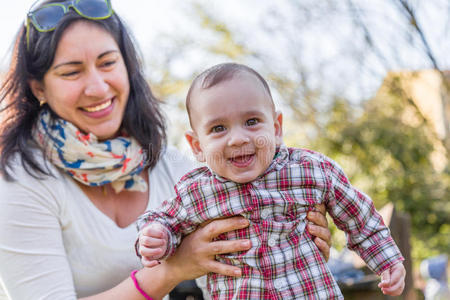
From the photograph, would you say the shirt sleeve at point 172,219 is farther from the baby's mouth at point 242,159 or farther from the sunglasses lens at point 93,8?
the sunglasses lens at point 93,8

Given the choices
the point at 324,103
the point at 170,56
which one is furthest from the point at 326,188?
the point at 170,56

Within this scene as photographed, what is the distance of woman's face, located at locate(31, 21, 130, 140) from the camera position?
2.03 meters

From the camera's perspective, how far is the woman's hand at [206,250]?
1641 mm

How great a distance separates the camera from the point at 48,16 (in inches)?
80.9

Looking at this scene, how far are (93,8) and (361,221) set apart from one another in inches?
61.9

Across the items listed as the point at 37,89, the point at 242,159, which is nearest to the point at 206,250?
the point at 242,159

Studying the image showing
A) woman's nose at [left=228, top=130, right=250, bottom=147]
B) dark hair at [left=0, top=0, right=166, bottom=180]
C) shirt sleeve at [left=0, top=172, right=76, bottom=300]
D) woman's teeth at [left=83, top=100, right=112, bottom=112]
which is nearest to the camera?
woman's nose at [left=228, top=130, right=250, bottom=147]

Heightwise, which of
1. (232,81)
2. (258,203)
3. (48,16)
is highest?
(48,16)

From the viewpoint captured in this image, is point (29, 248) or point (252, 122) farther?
point (29, 248)

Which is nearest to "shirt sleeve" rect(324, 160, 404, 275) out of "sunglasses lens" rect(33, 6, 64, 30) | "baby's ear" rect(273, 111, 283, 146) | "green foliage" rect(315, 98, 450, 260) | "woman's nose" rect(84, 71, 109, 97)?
"baby's ear" rect(273, 111, 283, 146)

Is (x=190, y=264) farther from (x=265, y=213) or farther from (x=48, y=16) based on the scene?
(x=48, y=16)

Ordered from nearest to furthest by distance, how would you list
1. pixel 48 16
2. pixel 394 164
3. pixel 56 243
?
pixel 56 243 → pixel 48 16 → pixel 394 164

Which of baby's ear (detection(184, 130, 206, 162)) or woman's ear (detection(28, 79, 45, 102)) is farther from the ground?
woman's ear (detection(28, 79, 45, 102))

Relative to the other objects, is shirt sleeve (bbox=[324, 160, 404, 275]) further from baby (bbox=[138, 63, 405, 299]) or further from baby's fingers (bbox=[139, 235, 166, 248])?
Answer: baby's fingers (bbox=[139, 235, 166, 248])
